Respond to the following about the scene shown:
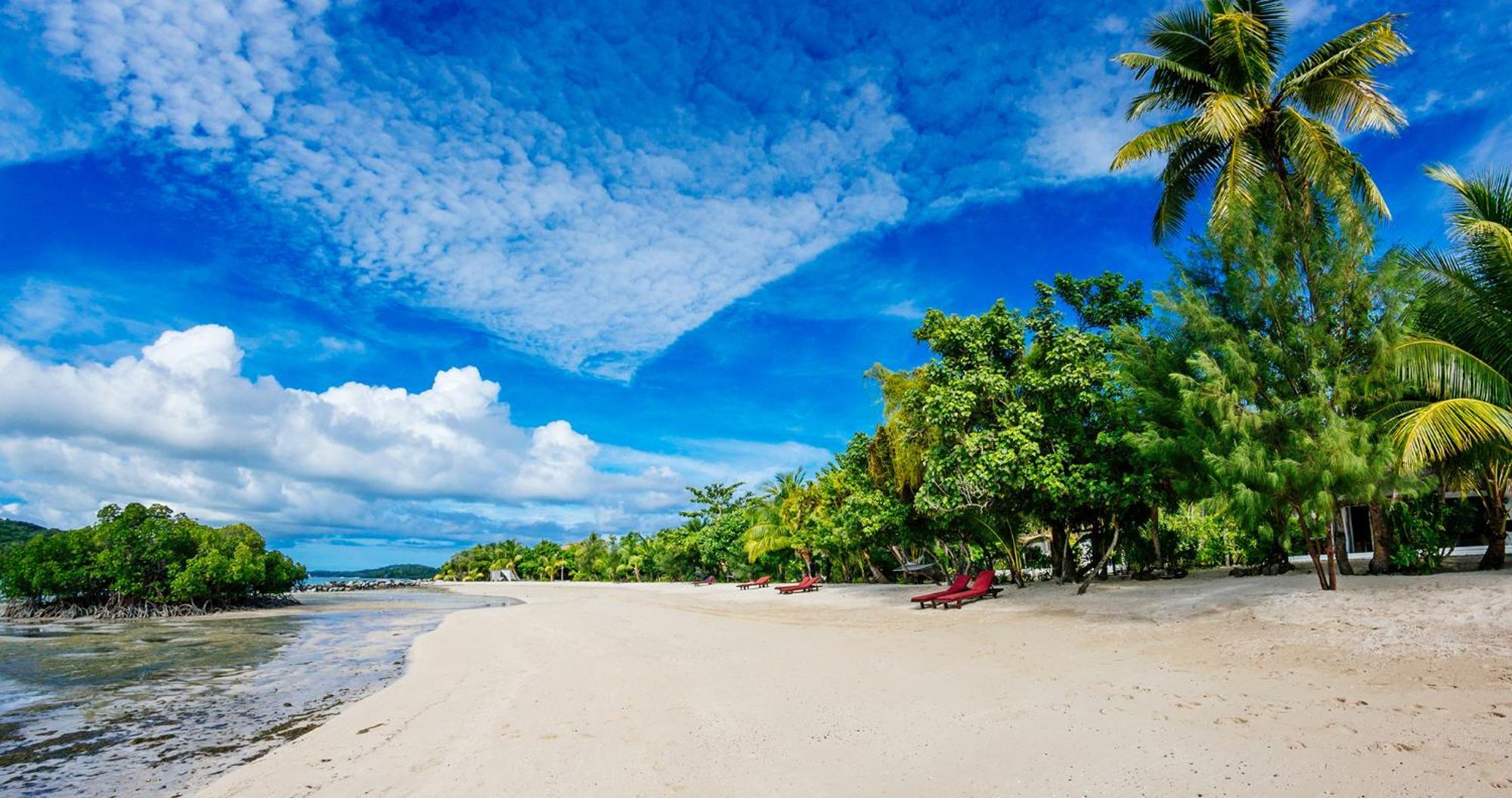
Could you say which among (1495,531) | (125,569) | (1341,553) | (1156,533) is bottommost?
(125,569)

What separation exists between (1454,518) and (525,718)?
64.9 feet

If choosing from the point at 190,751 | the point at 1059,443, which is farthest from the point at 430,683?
the point at 1059,443

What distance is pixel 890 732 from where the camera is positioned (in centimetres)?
666

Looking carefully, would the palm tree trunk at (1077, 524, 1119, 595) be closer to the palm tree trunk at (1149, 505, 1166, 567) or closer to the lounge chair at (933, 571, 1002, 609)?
the palm tree trunk at (1149, 505, 1166, 567)

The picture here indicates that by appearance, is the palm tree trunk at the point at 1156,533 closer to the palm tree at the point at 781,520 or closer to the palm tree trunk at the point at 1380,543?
the palm tree trunk at the point at 1380,543

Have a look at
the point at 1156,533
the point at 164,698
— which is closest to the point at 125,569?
the point at 164,698

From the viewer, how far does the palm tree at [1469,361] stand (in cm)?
1050

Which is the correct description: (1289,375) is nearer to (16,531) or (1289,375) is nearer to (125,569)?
(125,569)

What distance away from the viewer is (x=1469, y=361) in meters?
11.5

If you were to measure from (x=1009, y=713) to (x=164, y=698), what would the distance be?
14155mm

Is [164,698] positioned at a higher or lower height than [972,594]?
lower

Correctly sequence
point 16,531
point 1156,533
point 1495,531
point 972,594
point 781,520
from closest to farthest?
point 1495,531, point 972,594, point 1156,533, point 781,520, point 16,531

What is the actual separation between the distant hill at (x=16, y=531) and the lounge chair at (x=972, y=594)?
85149 mm

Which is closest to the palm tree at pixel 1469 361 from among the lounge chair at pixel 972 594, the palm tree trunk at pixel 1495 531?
the palm tree trunk at pixel 1495 531
